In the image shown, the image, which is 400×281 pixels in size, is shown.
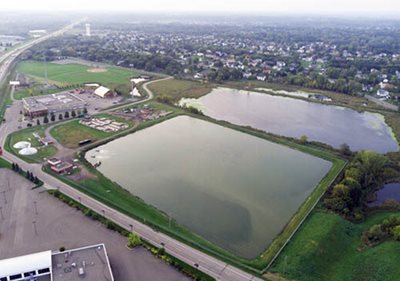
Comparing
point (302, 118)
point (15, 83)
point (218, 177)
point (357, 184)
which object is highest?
point (15, 83)

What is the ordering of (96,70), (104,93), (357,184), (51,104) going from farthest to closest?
(96,70)
(104,93)
(51,104)
(357,184)

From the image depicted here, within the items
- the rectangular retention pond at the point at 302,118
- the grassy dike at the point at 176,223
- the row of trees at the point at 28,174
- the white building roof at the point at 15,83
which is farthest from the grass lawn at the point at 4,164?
the white building roof at the point at 15,83

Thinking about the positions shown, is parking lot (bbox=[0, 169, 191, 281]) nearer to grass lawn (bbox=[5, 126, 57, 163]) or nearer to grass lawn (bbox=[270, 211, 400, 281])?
grass lawn (bbox=[5, 126, 57, 163])

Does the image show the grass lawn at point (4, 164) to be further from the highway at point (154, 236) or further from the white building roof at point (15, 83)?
the white building roof at point (15, 83)

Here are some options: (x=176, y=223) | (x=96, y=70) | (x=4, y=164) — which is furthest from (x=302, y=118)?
(x=96, y=70)

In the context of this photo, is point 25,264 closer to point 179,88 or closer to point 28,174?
point 28,174

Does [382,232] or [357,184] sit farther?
[357,184]

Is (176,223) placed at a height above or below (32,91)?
below
